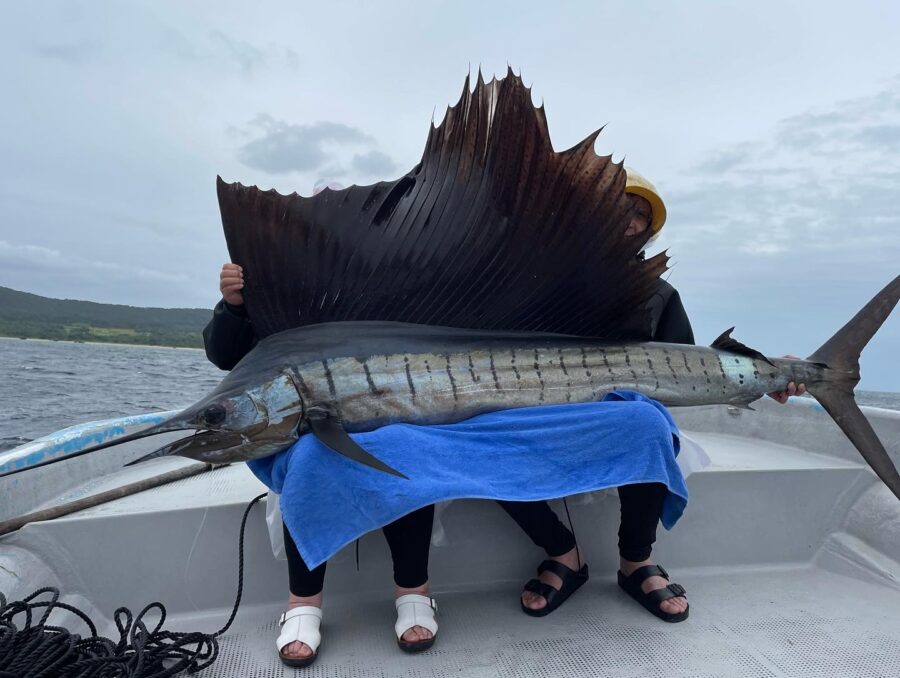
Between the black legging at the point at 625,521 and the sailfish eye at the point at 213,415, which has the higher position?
the sailfish eye at the point at 213,415

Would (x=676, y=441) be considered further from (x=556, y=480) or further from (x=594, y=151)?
(x=594, y=151)

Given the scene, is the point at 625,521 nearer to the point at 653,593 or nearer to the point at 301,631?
the point at 653,593

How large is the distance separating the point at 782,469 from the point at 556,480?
113cm

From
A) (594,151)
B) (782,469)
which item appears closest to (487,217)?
(594,151)

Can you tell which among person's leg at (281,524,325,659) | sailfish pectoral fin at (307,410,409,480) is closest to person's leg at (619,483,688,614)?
sailfish pectoral fin at (307,410,409,480)

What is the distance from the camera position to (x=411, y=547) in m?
1.69

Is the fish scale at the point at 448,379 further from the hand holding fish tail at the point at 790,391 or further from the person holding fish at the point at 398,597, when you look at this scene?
the person holding fish at the point at 398,597

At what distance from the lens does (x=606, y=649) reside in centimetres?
163

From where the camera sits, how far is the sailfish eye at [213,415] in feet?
5.32

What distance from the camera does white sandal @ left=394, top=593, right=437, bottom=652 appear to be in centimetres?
163

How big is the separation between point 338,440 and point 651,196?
159 centimetres

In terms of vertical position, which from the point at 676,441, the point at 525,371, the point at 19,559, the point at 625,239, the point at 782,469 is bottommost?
the point at 19,559

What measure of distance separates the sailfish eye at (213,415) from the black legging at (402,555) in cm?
34

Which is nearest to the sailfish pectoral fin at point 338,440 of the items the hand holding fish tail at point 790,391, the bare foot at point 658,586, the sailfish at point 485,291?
the sailfish at point 485,291
